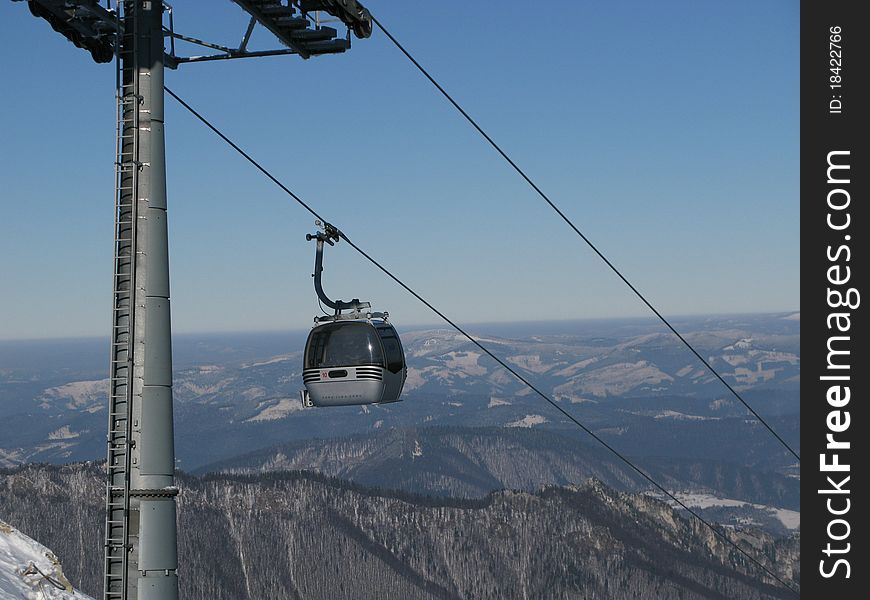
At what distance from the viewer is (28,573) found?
458 feet

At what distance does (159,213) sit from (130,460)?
296 cm

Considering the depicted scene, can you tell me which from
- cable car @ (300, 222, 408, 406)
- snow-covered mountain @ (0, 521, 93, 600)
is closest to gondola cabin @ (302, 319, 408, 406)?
cable car @ (300, 222, 408, 406)

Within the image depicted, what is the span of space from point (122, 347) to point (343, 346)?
10.6 meters

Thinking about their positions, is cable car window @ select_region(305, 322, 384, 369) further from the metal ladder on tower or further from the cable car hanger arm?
the metal ladder on tower

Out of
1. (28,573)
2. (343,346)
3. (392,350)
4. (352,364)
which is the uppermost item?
(343,346)

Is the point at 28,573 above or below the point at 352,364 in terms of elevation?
below

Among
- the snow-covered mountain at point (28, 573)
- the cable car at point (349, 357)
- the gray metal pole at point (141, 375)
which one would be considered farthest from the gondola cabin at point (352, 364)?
the snow-covered mountain at point (28, 573)

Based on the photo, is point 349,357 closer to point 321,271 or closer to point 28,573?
point 321,271

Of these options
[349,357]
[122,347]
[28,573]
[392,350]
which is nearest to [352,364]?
[349,357]

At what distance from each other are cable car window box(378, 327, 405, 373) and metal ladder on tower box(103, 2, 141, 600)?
11123mm

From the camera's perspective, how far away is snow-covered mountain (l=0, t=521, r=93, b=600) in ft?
416

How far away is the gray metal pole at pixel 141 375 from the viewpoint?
563 inches

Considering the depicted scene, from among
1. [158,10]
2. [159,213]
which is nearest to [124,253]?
[159,213]
